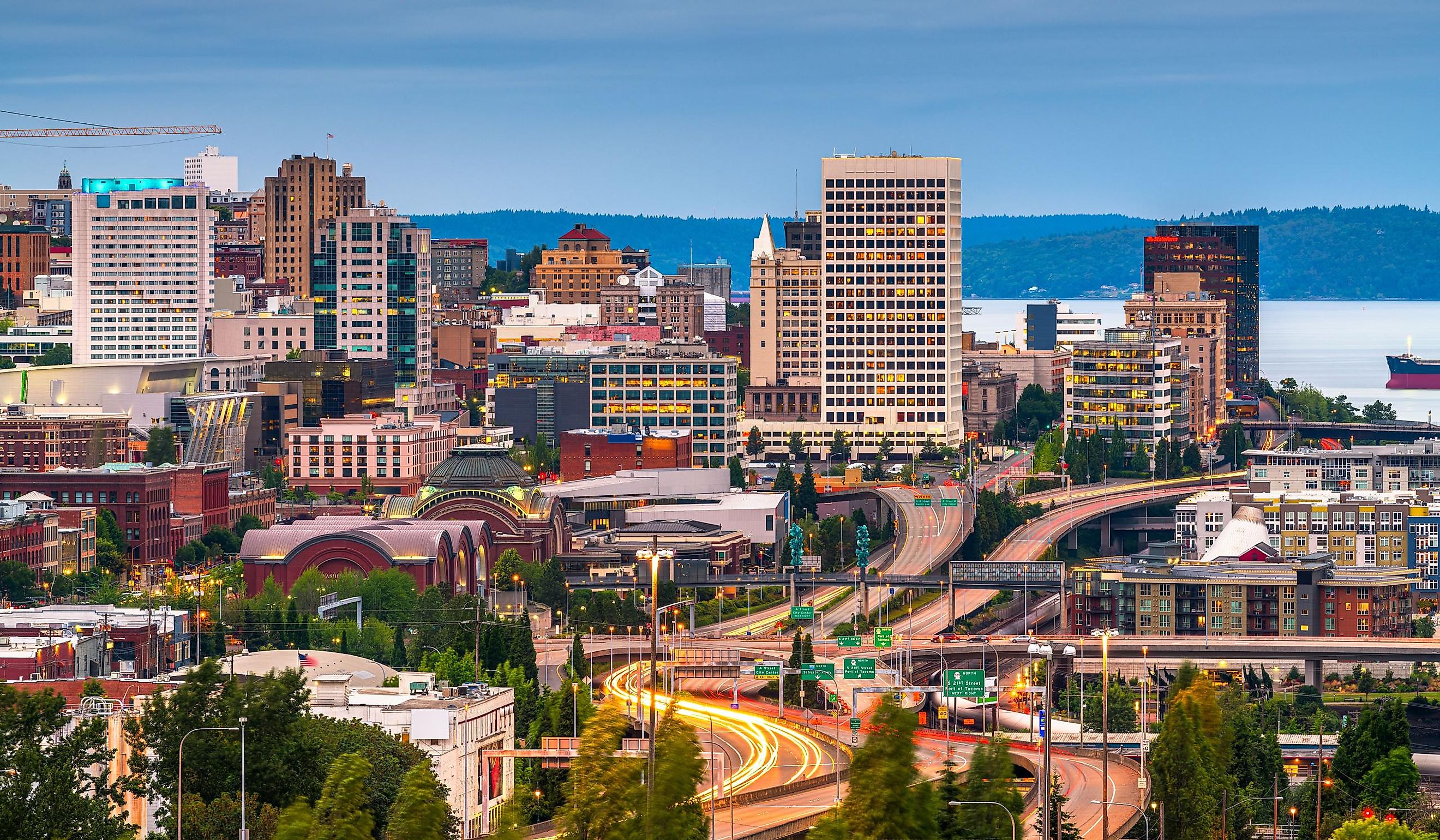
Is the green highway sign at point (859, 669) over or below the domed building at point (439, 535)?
below

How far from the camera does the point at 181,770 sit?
280 feet

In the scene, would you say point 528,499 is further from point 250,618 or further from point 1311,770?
point 1311,770

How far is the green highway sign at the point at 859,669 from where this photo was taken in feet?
381

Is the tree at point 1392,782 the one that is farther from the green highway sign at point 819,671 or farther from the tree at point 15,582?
the tree at point 15,582

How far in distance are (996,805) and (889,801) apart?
278cm

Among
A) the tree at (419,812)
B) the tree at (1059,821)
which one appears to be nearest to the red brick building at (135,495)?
the tree at (1059,821)

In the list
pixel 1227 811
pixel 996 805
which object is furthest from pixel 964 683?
pixel 996 805

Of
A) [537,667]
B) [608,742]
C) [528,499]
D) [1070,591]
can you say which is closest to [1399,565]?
[1070,591]

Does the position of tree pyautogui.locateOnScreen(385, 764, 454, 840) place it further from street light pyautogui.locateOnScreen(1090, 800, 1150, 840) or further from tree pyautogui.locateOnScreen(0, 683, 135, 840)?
street light pyautogui.locateOnScreen(1090, 800, 1150, 840)

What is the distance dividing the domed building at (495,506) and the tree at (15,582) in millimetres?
23599

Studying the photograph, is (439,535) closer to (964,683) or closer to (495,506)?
(495,506)

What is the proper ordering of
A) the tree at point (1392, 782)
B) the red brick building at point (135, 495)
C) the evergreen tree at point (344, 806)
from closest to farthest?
1. the evergreen tree at point (344, 806)
2. the tree at point (1392, 782)
3. the red brick building at point (135, 495)

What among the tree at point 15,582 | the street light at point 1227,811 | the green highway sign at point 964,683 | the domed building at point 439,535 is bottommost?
the street light at point 1227,811

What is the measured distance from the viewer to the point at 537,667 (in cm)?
13050
